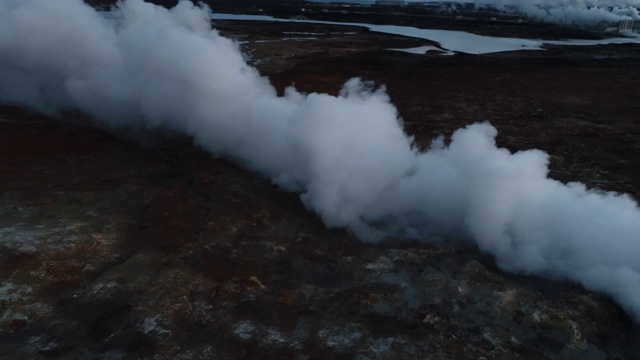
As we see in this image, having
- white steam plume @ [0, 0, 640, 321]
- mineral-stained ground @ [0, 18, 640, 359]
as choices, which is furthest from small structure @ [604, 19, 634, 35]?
white steam plume @ [0, 0, 640, 321]

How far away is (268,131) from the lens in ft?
27.8

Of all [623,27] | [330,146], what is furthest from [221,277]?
[623,27]

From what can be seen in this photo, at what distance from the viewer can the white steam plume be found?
5934 millimetres

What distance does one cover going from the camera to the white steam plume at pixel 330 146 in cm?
593

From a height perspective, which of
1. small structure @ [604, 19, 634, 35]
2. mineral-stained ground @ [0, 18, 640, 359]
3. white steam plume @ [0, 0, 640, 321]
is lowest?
mineral-stained ground @ [0, 18, 640, 359]

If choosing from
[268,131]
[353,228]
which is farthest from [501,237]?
[268,131]

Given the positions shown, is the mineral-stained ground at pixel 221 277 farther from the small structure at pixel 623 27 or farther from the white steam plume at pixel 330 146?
the small structure at pixel 623 27

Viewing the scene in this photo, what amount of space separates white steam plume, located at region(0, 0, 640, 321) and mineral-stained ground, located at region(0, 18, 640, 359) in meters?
0.33

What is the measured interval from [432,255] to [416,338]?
1655 millimetres

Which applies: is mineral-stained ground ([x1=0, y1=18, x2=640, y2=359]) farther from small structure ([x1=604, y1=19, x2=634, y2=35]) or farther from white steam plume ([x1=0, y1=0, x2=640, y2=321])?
small structure ([x1=604, y1=19, x2=634, y2=35])

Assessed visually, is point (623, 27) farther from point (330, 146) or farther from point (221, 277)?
point (221, 277)

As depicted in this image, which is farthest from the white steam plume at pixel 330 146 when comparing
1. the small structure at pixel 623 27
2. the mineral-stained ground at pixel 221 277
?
the small structure at pixel 623 27

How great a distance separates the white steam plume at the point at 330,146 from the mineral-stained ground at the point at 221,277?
334mm

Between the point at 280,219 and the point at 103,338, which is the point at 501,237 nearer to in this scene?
the point at 280,219
